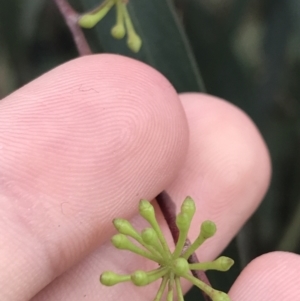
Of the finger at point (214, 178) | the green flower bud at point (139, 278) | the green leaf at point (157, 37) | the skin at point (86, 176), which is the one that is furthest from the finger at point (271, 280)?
the green leaf at point (157, 37)

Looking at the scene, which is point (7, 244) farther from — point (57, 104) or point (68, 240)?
point (57, 104)

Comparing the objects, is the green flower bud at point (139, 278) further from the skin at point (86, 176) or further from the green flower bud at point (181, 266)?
the skin at point (86, 176)

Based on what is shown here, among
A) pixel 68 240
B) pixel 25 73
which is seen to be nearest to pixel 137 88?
pixel 68 240

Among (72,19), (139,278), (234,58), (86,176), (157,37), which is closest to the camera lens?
(139,278)

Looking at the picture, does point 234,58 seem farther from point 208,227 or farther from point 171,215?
point 208,227

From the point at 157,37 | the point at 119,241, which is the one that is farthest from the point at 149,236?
the point at 157,37

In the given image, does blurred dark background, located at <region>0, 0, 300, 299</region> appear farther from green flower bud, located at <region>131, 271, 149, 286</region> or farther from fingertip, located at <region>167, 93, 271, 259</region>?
green flower bud, located at <region>131, 271, 149, 286</region>
